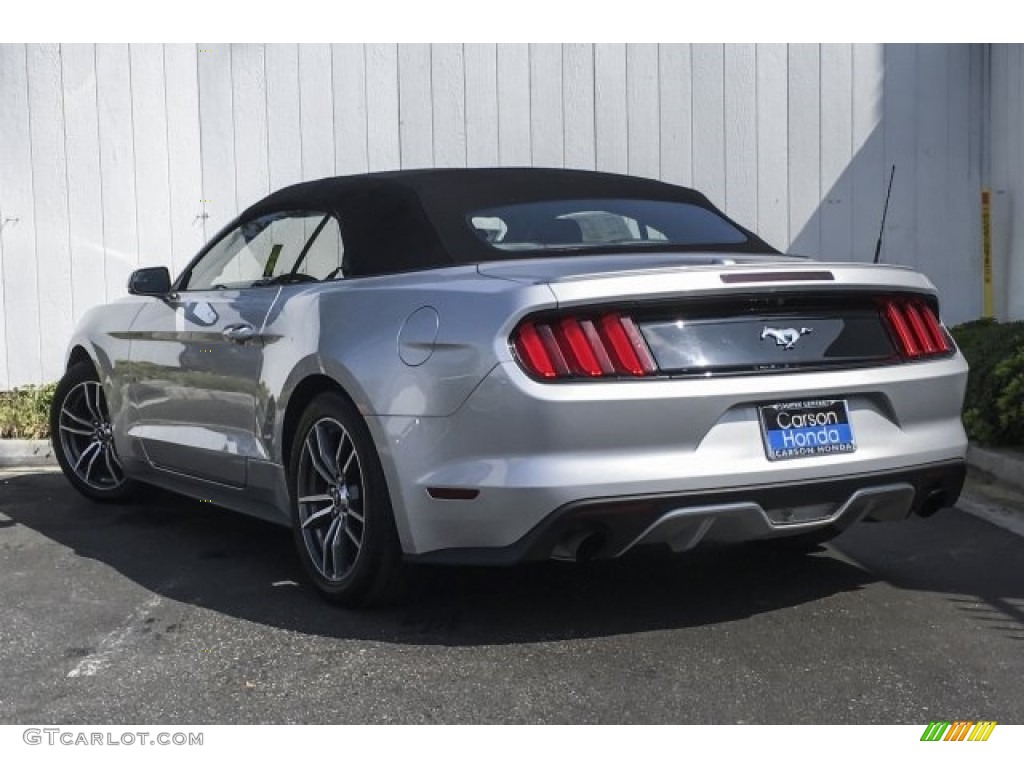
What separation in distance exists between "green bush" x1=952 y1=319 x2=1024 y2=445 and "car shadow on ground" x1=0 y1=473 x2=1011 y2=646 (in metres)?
1.53

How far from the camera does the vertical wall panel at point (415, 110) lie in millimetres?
10438

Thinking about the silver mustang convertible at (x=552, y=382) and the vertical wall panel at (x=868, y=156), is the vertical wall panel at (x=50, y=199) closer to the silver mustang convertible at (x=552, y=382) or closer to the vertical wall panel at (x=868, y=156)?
the silver mustang convertible at (x=552, y=382)

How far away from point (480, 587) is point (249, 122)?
6105 millimetres

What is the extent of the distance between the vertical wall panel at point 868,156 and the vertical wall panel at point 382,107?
3.17 metres

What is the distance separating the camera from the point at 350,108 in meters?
10.5

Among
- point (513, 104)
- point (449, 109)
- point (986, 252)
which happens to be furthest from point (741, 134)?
point (449, 109)

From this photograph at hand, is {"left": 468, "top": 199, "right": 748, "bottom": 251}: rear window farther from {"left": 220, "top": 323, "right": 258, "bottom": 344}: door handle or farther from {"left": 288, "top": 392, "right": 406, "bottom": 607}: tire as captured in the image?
{"left": 220, "top": 323, "right": 258, "bottom": 344}: door handle

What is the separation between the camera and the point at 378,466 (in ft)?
15.0

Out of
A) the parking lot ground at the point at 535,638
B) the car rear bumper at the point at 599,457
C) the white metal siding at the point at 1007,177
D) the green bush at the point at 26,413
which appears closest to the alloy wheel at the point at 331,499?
the parking lot ground at the point at 535,638

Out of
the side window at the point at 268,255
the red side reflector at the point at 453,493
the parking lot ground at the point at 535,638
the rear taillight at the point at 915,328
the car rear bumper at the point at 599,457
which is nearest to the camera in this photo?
the parking lot ground at the point at 535,638

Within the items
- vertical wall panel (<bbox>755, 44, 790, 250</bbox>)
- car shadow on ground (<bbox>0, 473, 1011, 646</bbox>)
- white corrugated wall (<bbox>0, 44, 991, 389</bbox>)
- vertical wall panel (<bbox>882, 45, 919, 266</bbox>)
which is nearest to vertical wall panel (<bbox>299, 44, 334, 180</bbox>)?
white corrugated wall (<bbox>0, 44, 991, 389</bbox>)

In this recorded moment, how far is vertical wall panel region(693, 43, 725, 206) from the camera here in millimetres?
10445

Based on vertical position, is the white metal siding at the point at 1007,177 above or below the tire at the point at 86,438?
above

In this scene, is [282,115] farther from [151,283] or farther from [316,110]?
[151,283]
